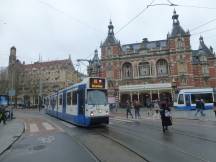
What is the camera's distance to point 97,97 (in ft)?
52.1

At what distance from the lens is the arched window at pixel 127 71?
6356cm

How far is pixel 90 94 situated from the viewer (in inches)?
618

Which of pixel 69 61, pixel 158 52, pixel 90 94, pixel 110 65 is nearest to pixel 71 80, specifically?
pixel 69 61

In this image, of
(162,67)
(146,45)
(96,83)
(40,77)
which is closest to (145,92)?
(162,67)

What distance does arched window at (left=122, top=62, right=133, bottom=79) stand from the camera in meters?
63.6

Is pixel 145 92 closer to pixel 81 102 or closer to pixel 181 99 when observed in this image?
pixel 181 99

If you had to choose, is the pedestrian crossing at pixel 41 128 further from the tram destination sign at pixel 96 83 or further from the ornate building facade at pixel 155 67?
the ornate building facade at pixel 155 67

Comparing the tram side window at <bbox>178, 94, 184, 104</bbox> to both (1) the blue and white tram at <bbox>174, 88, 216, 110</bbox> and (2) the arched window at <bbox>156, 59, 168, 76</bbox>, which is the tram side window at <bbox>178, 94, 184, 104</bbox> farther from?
(2) the arched window at <bbox>156, 59, 168, 76</bbox>

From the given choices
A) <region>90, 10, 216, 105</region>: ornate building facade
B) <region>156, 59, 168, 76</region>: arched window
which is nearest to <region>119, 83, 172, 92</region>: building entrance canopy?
<region>90, 10, 216, 105</region>: ornate building facade

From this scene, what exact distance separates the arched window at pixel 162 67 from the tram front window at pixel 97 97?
46600 millimetres

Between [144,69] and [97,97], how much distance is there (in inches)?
1881

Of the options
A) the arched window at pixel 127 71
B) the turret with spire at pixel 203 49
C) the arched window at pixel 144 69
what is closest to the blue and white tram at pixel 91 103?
the arched window at pixel 144 69

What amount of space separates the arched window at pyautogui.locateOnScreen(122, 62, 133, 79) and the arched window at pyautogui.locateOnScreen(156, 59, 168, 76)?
6.98 meters

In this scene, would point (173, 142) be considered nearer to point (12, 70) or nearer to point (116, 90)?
point (116, 90)
